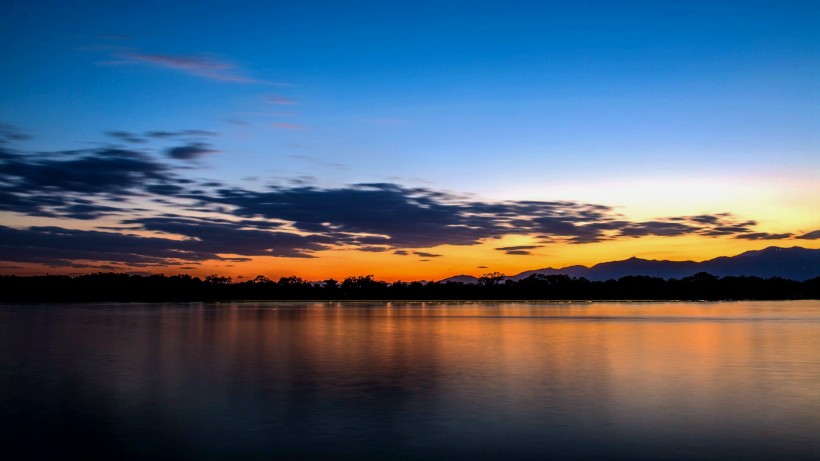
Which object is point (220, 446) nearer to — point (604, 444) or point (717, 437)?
point (604, 444)

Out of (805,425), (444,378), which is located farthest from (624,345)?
(805,425)

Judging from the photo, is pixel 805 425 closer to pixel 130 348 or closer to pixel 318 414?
pixel 318 414

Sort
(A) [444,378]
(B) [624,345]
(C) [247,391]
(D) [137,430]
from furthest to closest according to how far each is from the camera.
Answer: (B) [624,345] → (A) [444,378] → (C) [247,391] → (D) [137,430]

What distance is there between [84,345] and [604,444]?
32332 millimetres

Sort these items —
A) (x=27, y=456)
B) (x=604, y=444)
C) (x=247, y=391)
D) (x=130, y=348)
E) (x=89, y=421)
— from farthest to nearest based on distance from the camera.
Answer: (x=130, y=348)
(x=247, y=391)
(x=89, y=421)
(x=604, y=444)
(x=27, y=456)

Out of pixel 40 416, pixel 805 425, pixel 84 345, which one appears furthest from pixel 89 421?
pixel 84 345

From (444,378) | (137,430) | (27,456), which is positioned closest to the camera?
(27,456)

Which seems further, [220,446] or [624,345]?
[624,345]

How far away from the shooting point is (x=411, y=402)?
797 inches

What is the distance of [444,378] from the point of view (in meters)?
25.5

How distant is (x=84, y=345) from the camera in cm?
3919

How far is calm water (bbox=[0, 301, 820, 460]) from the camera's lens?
14812 mm

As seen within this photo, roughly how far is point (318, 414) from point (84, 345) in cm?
2584

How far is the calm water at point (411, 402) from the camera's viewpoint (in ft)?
48.6
